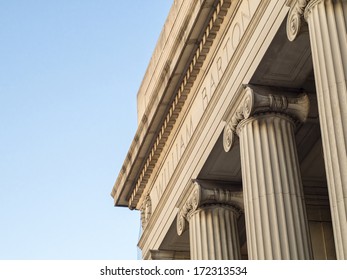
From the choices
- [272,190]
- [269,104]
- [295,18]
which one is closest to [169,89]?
[269,104]

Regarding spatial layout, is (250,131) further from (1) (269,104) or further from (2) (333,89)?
(2) (333,89)

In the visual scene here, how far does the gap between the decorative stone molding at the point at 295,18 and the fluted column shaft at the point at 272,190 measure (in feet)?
16.7

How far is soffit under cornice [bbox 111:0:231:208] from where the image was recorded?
38375 millimetres

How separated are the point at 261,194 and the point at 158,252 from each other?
652 inches

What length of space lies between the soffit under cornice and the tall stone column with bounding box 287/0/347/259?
9.08 meters

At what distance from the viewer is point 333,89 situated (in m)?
26.8

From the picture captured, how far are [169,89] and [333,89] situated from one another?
17331 millimetres

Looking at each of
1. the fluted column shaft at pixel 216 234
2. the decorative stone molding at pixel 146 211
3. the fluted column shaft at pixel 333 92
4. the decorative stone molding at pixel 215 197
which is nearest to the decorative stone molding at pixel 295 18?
the fluted column shaft at pixel 333 92

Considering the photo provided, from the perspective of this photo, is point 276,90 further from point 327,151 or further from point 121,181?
point 121,181

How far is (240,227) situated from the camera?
4603 centimetres

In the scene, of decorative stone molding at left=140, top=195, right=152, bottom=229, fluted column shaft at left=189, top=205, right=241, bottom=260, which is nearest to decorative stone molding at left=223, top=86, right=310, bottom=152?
fluted column shaft at left=189, top=205, right=241, bottom=260

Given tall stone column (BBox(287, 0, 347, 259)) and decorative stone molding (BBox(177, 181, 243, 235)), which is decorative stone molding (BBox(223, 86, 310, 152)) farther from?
decorative stone molding (BBox(177, 181, 243, 235))

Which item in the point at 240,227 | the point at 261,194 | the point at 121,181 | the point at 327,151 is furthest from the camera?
the point at 121,181
